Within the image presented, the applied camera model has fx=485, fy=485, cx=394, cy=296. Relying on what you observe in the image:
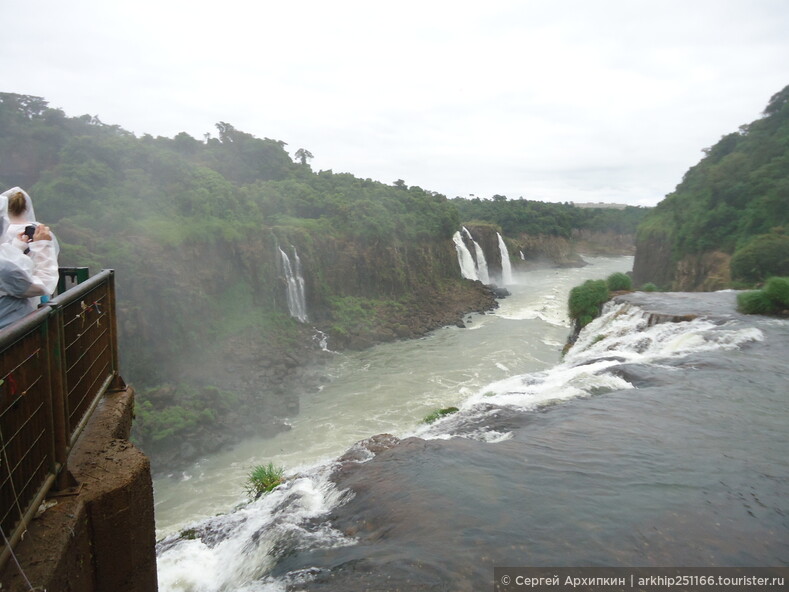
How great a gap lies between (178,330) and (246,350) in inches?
125

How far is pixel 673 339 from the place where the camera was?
1504 cm

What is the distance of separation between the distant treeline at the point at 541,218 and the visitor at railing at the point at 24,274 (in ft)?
239

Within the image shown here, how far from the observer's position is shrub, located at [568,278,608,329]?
76.0 ft

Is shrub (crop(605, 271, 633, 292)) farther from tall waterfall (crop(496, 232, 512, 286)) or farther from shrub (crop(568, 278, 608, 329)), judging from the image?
tall waterfall (crop(496, 232, 512, 286))

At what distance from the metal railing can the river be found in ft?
9.68

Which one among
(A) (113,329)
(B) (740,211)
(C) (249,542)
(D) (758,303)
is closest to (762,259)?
(B) (740,211)

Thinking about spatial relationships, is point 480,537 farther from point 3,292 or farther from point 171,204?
point 171,204

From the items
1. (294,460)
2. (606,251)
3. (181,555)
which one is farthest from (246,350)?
(606,251)

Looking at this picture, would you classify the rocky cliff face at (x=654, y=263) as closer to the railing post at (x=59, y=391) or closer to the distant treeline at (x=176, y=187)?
the distant treeline at (x=176, y=187)

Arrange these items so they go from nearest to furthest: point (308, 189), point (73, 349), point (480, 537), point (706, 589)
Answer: point (73, 349)
point (706, 589)
point (480, 537)
point (308, 189)

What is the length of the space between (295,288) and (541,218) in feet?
186

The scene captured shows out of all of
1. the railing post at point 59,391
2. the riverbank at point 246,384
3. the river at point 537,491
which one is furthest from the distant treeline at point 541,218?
the railing post at point 59,391

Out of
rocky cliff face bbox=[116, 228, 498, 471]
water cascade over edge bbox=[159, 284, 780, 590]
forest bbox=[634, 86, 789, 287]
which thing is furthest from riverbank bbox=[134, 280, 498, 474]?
forest bbox=[634, 86, 789, 287]

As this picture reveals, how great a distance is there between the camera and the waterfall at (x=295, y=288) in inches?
1138
